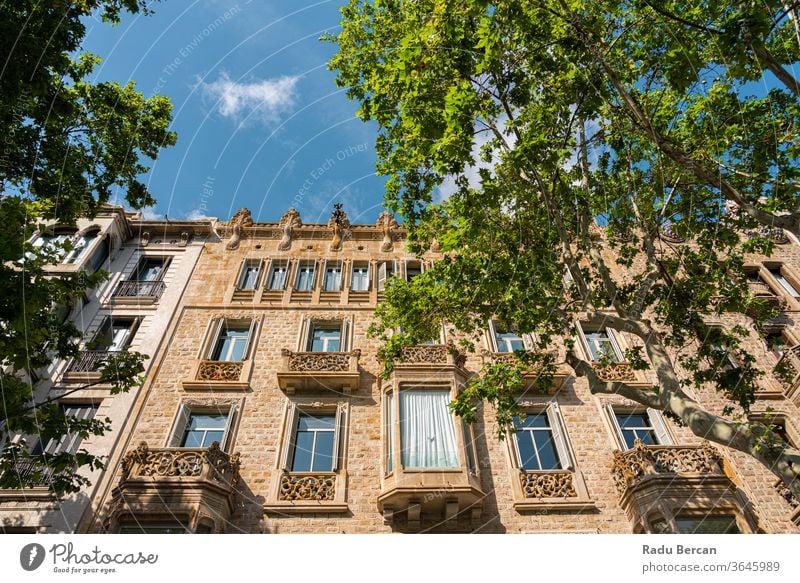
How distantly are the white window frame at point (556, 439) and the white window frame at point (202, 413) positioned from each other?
Answer: 8.12m

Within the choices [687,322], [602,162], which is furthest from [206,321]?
[687,322]

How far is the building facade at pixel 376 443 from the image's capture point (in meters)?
13.0

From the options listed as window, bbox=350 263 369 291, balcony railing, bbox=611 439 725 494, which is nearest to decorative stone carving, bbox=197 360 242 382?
window, bbox=350 263 369 291

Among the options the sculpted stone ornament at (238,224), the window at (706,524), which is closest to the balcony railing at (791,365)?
the window at (706,524)

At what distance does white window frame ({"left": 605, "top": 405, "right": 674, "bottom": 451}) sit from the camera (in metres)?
15.0

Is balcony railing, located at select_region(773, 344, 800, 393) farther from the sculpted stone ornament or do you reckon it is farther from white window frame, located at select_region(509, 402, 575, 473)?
the sculpted stone ornament

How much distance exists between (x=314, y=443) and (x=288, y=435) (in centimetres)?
79

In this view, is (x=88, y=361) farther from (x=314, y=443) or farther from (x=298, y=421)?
(x=314, y=443)

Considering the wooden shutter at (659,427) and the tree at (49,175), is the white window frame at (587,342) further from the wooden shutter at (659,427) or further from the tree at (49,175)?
the tree at (49,175)

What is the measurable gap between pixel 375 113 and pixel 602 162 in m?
6.24

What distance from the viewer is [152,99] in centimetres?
1569

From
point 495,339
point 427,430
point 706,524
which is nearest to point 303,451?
point 427,430

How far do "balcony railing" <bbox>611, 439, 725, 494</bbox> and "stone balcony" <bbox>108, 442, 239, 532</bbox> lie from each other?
1019 cm

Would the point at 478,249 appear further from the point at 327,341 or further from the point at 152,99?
the point at 152,99
